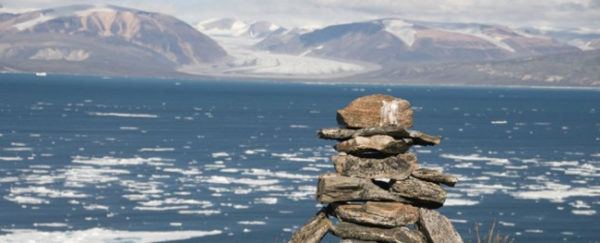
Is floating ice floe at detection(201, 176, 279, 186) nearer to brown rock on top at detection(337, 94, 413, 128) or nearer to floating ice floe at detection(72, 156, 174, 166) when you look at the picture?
floating ice floe at detection(72, 156, 174, 166)

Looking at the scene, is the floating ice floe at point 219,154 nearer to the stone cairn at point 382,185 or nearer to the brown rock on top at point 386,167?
the stone cairn at point 382,185

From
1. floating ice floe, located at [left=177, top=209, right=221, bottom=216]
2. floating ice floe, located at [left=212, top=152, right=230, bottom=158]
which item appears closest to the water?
floating ice floe, located at [left=177, top=209, right=221, bottom=216]

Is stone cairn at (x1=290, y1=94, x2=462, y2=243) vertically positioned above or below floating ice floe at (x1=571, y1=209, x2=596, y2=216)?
above

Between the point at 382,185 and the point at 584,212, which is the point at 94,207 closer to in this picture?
the point at 584,212

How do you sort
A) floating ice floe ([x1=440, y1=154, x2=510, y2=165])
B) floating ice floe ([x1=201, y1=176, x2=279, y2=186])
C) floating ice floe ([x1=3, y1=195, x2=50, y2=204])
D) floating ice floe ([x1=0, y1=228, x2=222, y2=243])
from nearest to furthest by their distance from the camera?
floating ice floe ([x1=0, y1=228, x2=222, y2=243]) → floating ice floe ([x1=3, y1=195, x2=50, y2=204]) → floating ice floe ([x1=201, y1=176, x2=279, y2=186]) → floating ice floe ([x1=440, y1=154, x2=510, y2=165])

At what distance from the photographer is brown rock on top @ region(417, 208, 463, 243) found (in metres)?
15.1

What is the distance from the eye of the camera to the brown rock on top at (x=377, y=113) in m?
15.3

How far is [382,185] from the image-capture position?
15320mm

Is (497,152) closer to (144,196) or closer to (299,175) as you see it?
(299,175)

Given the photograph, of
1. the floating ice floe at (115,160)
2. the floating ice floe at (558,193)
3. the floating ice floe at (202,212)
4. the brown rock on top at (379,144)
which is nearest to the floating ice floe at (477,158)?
the floating ice floe at (558,193)

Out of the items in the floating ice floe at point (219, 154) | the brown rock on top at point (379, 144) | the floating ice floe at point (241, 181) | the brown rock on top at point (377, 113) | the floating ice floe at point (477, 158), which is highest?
the brown rock on top at point (377, 113)

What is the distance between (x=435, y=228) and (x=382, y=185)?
1014 millimetres

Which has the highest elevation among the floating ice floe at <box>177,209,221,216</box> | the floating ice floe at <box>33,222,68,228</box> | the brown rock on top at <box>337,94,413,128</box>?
the brown rock on top at <box>337,94,413,128</box>

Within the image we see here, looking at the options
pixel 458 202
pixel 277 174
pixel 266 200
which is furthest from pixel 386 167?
pixel 277 174
